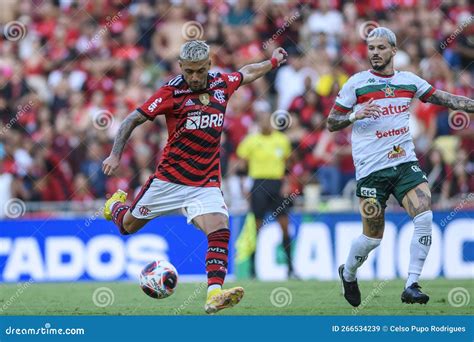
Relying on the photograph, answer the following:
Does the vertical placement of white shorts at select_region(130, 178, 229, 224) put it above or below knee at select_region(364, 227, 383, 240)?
above

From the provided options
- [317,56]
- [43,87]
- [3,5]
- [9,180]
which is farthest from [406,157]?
[3,5]

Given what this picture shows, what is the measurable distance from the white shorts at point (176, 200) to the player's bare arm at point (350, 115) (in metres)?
1.47

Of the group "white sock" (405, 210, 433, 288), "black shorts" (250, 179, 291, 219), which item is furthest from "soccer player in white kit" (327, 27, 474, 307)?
"black shorts" (250, 179, 291, 219)

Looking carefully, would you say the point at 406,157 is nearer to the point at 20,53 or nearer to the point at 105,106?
the point at 105,106

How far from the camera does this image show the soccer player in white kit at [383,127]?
11.9 m

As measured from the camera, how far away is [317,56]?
66.8ft

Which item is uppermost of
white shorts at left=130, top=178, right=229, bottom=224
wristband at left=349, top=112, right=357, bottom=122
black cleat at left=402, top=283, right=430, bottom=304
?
wristband at left=349, top=112, right=357, bottom=122

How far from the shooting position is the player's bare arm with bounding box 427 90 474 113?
470 inches

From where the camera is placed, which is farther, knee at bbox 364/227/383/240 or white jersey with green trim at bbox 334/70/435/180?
knee at bbox 364/227/383/240

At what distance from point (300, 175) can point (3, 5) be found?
27.9 feet

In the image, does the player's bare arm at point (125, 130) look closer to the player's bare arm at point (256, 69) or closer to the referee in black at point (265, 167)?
the player's bare arm at point (256, 69)

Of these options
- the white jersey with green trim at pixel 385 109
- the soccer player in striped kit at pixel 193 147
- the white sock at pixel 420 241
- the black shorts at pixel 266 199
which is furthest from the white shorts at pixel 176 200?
the black shorts at pixel 266 199

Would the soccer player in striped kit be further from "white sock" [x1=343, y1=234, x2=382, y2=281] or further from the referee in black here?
the referee in black

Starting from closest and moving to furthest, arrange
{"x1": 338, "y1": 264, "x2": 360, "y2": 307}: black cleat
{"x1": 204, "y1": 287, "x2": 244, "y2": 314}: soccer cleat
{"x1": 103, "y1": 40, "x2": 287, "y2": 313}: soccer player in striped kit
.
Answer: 1. {"x1": 204, "y1": 287, "x2": 244, "y2": 314}: soccer cleat
2. {"x1": 103, "y1": 40, "x2": 287, "y2": 313}: soccer player in striped kit
3. {"x1": 338, "y1": 264, "x2": 360, "y2": 307}: black cleat
